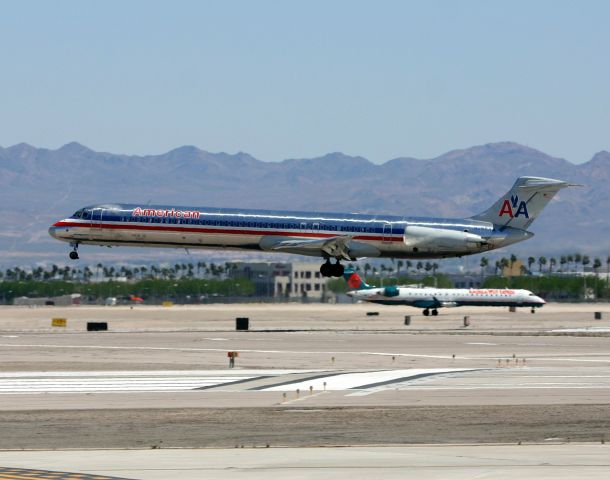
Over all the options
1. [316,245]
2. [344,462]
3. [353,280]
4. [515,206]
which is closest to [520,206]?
[515,206]

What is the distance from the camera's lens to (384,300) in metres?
144

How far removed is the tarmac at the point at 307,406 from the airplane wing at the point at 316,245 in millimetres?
13089

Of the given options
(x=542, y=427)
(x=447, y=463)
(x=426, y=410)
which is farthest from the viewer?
(x=426, y=410)

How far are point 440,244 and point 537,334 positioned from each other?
10.1m

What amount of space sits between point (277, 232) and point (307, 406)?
2019 inches

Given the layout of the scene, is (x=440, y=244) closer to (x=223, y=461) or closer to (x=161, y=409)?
(x=161, y=409)

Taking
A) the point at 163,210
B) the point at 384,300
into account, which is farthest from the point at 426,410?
the point at 384,300

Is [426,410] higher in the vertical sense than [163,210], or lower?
lower

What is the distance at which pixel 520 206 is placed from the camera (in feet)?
318

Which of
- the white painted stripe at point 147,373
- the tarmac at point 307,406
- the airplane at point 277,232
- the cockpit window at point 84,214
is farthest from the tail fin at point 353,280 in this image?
the white painted stripe at point 147,373

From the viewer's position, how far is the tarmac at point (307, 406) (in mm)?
27594

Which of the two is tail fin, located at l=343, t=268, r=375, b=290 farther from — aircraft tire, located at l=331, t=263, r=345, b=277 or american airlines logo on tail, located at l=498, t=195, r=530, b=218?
aircraft tire, located at l=331, t=263, r=345, b=277

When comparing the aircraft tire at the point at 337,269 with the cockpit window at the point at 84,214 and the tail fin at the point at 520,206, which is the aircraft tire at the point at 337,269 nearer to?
the tail fin at the point at 520,206

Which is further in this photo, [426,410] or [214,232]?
[214,232]
